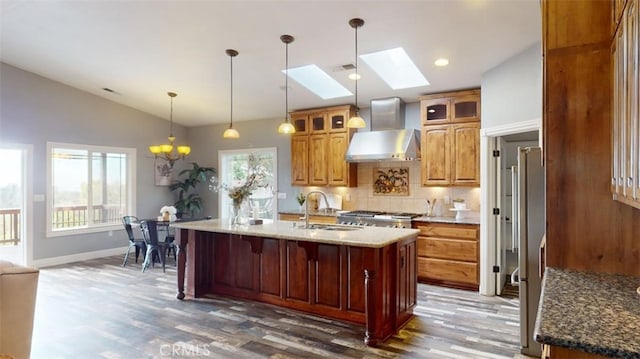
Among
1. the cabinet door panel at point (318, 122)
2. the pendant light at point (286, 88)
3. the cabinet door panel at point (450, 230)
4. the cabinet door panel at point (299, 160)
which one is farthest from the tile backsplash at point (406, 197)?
the pendant light at point (286, 88)

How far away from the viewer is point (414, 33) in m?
3.74

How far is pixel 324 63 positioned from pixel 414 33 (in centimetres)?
127

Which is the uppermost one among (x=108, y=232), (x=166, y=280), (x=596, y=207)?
(x=596, y=207)

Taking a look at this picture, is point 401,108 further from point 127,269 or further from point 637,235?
point 127,269

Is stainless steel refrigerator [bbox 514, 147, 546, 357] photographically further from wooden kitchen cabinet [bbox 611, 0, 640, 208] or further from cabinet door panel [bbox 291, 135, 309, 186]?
cabinet door panel [bbox 291, 135, 309, 186]

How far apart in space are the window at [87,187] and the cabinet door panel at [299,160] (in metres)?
3.33

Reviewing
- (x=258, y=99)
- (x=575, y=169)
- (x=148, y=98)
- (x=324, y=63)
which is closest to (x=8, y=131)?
(x=148, y=98)

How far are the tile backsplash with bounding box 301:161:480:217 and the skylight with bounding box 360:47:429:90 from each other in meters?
1.29

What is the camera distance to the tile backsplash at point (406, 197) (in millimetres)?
5449

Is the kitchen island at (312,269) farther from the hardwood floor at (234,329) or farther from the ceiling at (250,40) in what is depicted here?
the ceiling at (250,40)

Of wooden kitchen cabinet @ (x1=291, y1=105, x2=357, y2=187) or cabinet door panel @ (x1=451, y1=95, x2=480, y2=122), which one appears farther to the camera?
wooden kitchen cabinet @ (x1=291, y1=105, x2=357, y2=187)

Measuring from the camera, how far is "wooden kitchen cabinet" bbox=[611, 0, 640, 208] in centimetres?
130

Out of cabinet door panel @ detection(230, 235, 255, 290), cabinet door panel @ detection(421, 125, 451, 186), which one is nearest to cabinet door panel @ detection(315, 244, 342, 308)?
cabinet door panel @ detection(230, 235, 255, 290)
